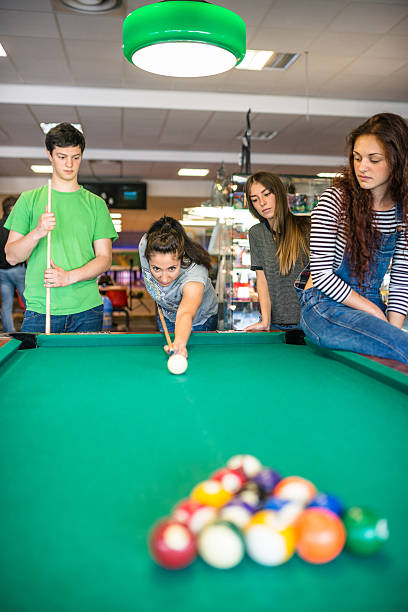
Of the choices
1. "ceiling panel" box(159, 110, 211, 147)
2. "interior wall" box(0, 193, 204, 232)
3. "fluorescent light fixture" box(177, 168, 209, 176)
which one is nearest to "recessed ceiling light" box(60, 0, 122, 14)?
"ceiling panel" box(159, 110, 211, 147)

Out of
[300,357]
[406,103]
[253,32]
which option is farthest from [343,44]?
[300,357]

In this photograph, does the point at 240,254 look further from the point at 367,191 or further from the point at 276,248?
the point at 367,191

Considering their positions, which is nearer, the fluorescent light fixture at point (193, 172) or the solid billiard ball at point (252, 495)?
the solid billiard ball at point (252, 495)

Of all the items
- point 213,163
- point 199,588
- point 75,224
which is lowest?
point 199,588

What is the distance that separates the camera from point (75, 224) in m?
2.57

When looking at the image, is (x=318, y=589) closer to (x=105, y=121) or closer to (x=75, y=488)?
(x=75, y=488)

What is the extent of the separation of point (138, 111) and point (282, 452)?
5.51 meters

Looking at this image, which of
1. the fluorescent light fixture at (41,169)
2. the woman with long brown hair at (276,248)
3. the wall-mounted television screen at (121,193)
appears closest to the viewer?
the woman with long brown hair at (276,248)

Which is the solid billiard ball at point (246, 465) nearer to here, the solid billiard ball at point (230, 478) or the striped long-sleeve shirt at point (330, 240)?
the solid billiard ball at point (230, 478)

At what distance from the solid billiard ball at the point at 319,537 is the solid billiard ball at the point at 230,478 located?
→ 0.41 ft

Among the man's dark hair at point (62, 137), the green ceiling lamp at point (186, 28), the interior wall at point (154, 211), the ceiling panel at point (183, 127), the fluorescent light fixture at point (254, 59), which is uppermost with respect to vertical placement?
the fluorescent light fixture at point (254, 59)

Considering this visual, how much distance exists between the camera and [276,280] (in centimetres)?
304

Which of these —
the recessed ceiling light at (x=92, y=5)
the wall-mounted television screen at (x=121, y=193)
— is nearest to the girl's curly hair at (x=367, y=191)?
the recessed ceiling light at (x=92, y=5)

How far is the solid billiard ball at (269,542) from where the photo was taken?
64cm
